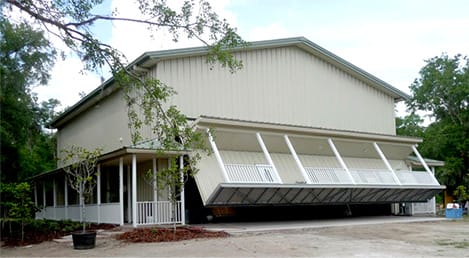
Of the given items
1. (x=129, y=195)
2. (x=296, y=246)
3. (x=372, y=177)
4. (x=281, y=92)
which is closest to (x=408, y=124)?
(x=281, y=92)

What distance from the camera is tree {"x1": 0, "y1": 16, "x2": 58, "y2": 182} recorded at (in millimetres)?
17219

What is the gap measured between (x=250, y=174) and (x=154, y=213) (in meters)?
3.45

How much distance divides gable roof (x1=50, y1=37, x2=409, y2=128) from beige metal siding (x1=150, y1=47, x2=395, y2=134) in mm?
285

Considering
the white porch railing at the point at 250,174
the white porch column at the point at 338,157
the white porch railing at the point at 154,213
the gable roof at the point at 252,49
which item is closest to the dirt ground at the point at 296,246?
the white porch railing at the point at 250,174

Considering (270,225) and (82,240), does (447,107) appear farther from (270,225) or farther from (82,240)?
(82,240)

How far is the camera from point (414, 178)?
21.2m

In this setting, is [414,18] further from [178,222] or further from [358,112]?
[358,112]

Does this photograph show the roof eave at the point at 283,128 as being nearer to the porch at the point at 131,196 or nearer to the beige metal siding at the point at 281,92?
the porch at the point at 131,196

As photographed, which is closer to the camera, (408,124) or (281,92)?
(281,92)

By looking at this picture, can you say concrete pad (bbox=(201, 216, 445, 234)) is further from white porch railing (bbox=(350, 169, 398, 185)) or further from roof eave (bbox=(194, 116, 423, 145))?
roof eave (bbox=(194, 116, 423, 145))

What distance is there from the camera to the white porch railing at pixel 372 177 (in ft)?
63.6

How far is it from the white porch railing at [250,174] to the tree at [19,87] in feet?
23.0

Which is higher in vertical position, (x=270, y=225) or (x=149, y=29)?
(x=149, y=29)

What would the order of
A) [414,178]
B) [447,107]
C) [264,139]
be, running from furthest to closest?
[447,107] → [414,178] → [264,139]
